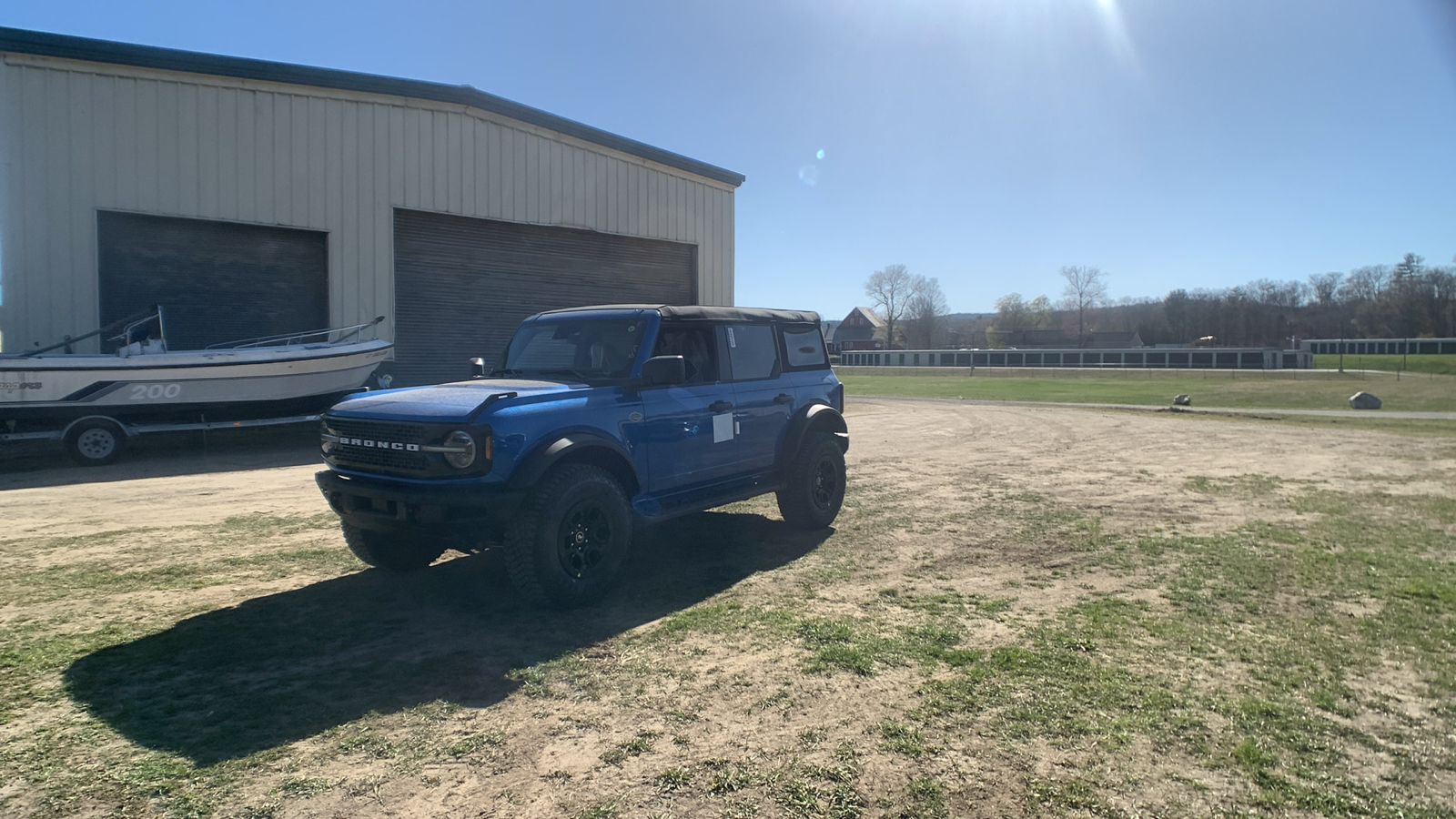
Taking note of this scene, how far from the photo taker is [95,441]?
40.8 feet

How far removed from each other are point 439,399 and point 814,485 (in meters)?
3.69

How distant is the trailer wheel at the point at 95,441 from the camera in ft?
40.2

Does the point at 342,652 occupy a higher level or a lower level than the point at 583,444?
lower

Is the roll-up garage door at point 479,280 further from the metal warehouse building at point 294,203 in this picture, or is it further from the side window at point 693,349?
the side window at point 693,349

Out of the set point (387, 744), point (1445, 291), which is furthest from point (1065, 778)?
point (1445, 291)

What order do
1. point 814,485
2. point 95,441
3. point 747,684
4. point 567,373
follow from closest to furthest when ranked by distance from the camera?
point 747,684 → point 567,373 → point 814,485 → point 95,441

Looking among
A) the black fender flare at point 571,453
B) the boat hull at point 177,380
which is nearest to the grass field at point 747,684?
the black fender flare at point 571,453

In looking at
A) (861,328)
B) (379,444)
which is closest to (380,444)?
(379,444)

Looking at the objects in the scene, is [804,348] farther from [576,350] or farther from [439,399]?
[439,399]

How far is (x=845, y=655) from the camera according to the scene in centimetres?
457

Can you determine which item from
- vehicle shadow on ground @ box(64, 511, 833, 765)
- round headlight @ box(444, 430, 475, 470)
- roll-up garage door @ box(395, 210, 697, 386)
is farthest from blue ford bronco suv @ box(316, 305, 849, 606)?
roll-up garage door @ box(395, 210, 697, 386)

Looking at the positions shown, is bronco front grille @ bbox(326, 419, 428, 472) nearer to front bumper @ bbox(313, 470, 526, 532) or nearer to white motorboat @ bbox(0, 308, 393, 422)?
front bumper @ bbox(313, 470, 526, 532)

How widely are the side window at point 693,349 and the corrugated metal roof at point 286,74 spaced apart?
12806mm

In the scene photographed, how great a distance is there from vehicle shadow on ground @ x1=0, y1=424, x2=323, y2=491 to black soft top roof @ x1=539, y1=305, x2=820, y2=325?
823cm
